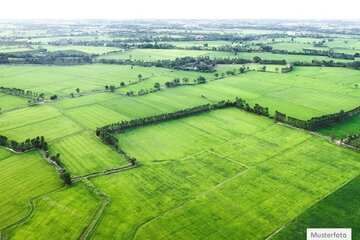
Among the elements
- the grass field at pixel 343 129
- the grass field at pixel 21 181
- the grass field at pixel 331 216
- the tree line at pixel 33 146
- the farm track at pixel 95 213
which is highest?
the tree line at pixel 33 146

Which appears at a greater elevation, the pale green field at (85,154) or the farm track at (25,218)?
the pale green field at (85,154)

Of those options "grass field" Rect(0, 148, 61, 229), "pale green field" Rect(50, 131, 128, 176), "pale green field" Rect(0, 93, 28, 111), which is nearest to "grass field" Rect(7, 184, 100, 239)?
"grass field" Rect(0, 148, 61, 229)

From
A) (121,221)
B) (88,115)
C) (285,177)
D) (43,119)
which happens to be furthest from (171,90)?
(121,221)

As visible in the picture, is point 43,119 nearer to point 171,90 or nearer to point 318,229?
point 171,90

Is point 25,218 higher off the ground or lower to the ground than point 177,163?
higher

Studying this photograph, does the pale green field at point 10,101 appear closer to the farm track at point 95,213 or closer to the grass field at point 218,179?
the grass field at point 218,179

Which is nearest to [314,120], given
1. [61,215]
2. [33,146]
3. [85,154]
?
[85,154]

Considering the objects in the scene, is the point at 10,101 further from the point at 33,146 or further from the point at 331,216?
the point at 331,216

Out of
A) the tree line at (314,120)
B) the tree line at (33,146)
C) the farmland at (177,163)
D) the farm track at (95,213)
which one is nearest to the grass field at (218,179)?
the farmland at (177,163)
